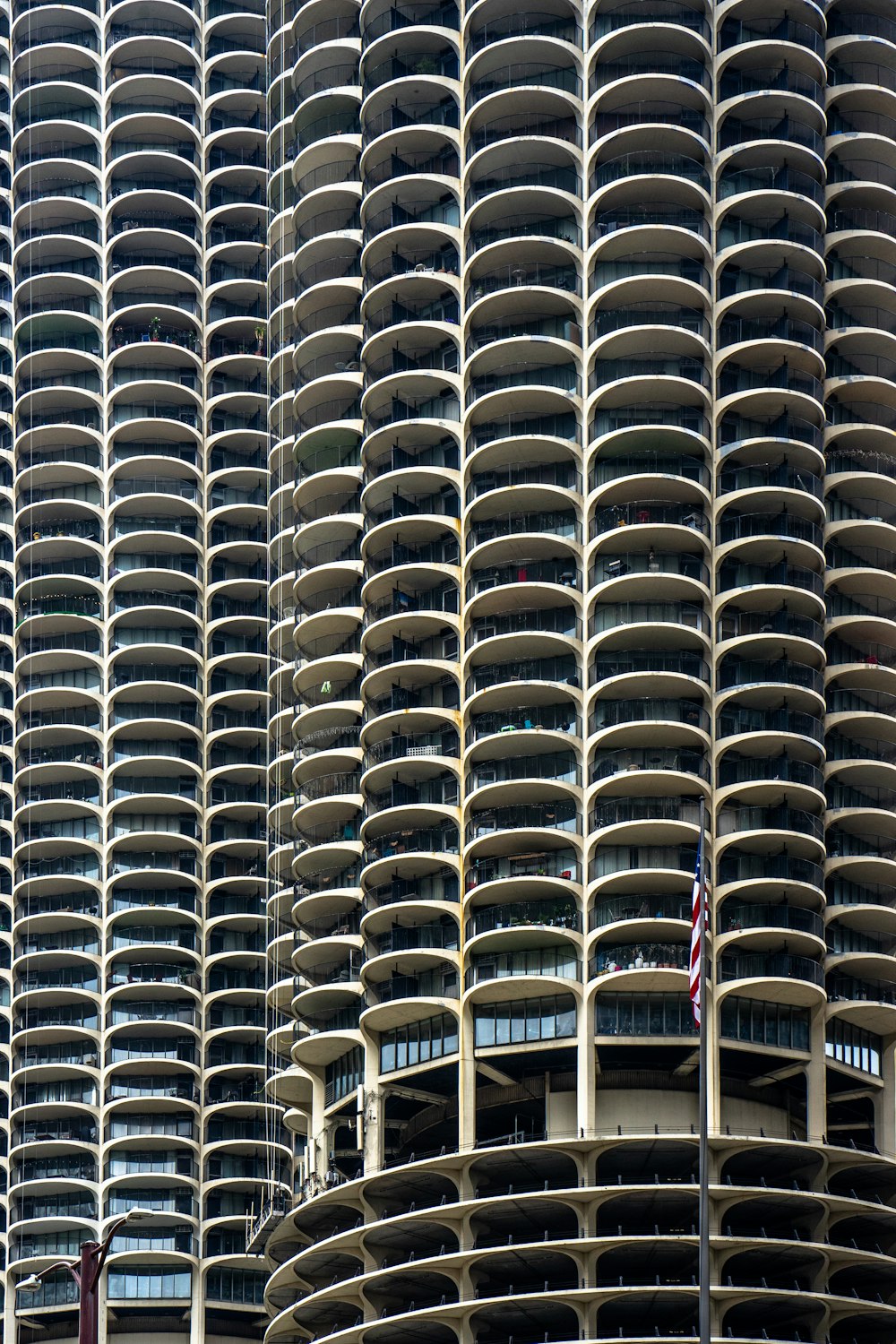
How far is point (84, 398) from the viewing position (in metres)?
144

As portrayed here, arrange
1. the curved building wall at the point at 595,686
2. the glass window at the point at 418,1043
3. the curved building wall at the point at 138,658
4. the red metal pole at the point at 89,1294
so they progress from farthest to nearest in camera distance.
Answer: the curved building wall at the point at 138,658
the glass window at the point at 418,1043
the curved building wall at the point at 595,686
the red metal pole at the point at 89,1294

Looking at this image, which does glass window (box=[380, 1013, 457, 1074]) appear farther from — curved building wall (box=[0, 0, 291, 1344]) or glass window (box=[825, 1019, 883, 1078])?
curved building wall (box=[0, 0, 291, 1344])

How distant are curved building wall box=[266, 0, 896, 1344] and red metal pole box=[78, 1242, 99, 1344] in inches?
1575

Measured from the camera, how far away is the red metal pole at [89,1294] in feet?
187

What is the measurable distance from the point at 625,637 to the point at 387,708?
10950 millimetres

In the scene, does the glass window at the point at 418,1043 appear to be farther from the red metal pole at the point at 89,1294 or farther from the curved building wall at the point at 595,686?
the red metal pole at the point at 89,1294

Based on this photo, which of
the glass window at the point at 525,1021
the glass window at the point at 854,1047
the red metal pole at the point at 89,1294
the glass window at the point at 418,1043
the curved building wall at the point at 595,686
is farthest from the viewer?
the glass window at the point at 418,1043

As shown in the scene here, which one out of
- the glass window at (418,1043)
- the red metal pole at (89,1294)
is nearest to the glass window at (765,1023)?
the glass window at (418,1043)

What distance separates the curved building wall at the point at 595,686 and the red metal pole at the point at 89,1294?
40004 mm

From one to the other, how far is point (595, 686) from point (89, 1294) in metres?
48.9

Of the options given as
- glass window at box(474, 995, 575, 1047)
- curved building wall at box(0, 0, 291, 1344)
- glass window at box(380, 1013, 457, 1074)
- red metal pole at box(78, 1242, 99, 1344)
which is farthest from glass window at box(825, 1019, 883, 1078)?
red metal pole at box(78, 1242, 99, 1344)

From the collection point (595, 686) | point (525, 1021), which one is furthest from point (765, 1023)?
point (595, 686)

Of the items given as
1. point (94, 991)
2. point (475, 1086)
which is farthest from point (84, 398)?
point (475, 1086)

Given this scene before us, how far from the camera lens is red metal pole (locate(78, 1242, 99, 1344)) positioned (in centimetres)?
5688
